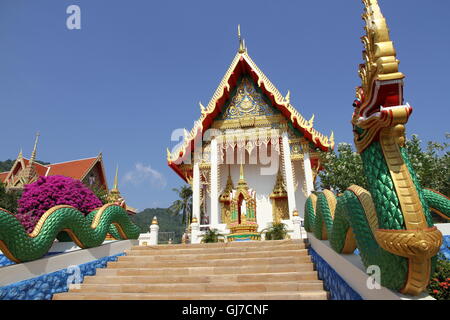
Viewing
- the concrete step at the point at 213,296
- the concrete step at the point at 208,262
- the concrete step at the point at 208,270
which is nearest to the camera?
the concrete step at the point at 213,296

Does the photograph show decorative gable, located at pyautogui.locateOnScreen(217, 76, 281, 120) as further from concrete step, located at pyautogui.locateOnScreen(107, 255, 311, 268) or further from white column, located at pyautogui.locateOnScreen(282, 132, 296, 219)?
concrete step, located at pyautogui.locateOnScreen(107, 255, 311, 268)

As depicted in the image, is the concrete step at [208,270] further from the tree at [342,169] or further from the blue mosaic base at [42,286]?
the tree at [342,169]

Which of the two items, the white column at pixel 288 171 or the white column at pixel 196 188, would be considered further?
the white column at pixel 196 188

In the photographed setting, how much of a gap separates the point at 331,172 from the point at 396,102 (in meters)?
9.65

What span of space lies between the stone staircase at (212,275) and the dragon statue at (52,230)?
0.69 m

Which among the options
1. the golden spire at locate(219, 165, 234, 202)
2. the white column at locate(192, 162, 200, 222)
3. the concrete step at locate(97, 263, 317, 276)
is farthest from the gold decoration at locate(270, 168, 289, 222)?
the concrete step at locate(97, 263, 317, 276)

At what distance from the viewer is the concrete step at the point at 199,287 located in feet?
11.7

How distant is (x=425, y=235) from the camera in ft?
5.09

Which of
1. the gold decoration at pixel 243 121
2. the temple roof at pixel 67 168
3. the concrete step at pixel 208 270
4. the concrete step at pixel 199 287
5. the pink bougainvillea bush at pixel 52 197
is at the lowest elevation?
A: the concrete step at pixel 199 287

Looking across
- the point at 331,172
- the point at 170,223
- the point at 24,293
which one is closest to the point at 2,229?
the point at 24,293

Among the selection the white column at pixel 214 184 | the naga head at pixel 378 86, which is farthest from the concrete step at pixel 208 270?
the white column at pixel 214 184

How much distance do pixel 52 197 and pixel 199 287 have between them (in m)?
8.49

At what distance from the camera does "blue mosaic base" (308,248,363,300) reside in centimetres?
240

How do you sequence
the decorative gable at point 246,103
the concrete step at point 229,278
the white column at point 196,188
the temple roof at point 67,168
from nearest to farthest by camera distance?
the concrete step at point 229,278 → the white column at point 196,188 → the decorative gable at point 246,103 → the temple roof at point 67,168
